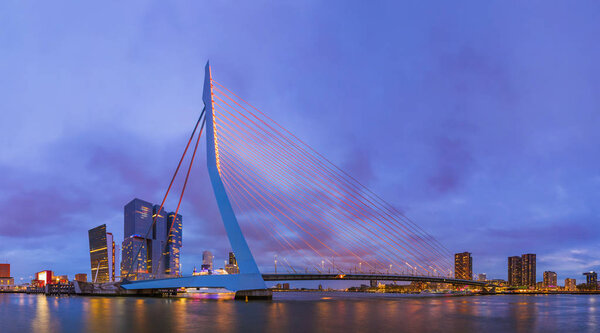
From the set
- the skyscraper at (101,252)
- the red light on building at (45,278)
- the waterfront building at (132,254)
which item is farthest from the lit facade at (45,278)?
the skyscraper at (101,252)

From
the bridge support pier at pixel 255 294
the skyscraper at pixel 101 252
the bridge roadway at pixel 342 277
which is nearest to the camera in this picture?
the bridge support pier at pixel 255 294

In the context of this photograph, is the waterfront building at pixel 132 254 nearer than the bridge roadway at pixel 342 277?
No

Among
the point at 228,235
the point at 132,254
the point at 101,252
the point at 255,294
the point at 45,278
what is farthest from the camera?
the point at 101,252

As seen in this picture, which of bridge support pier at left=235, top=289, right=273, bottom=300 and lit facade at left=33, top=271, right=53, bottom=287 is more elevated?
bridge support pier at left=235, top=289, right=273, bottom=300

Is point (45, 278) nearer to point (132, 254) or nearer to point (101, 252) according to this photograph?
point (132, 254)

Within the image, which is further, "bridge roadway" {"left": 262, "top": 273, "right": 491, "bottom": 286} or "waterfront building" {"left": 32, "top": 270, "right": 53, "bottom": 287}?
"waterfront building" {"left": 32, "top": 270, "right": 53, "bottom": 287}

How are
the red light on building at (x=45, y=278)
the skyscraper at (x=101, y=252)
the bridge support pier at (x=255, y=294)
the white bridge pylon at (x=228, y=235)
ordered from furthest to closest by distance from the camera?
the skyscraper at (x=101, y=252) → the red light on building at (x=45, y=278) → the bridge support pier at (x=255, y=294) → the white bridge pylon at (x=228, y=235)

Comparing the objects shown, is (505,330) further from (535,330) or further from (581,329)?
(581,329)

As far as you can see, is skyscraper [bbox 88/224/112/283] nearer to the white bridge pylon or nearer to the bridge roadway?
the bridge roadway

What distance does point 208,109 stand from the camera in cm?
4041

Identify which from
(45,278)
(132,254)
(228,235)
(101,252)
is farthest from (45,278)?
(228,235)

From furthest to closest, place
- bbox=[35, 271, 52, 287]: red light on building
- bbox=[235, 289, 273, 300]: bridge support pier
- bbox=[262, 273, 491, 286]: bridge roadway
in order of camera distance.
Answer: bbox=[35, 271, 52, 287]: red light on building < bbox=[262, 273, 491, 286]: bridge roadway < bbox=[235, 289, 273, 300]: bridge support pier

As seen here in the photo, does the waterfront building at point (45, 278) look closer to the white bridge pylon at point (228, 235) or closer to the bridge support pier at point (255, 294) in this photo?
the white bridge pylon at point (228, 235)

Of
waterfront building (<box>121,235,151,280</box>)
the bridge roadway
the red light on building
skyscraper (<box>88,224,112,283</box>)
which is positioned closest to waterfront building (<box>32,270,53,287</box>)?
the red light on building
